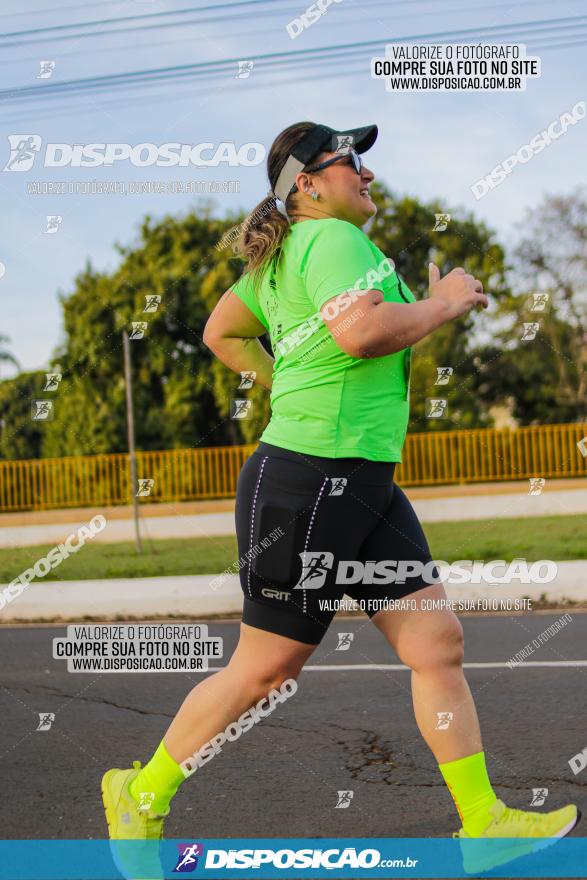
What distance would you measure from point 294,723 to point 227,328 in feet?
7.05

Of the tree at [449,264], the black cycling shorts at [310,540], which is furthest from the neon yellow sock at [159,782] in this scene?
the tree at [449,264]

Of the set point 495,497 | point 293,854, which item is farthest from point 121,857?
point 495,497

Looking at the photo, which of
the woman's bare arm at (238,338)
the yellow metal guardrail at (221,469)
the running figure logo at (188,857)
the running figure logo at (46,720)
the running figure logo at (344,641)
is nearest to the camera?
the running figure logo at (188,857)

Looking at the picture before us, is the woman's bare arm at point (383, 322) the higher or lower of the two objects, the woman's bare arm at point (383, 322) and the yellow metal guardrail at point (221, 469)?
the higher

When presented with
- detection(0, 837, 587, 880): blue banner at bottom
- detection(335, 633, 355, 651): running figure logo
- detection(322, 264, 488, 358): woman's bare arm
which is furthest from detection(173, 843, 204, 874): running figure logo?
detection(335, 633, 355, 651): running figure logo

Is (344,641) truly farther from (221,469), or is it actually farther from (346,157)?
(221,469)

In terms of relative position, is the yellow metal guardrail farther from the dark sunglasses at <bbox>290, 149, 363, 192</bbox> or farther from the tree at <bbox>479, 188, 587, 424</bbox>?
the dark sunglasses at <bbox>290, 149, 363, 192</bbox>

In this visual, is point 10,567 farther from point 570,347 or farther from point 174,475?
point 570,347

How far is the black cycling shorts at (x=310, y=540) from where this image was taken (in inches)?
99.0

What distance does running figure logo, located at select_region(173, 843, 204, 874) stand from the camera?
9.07 feet

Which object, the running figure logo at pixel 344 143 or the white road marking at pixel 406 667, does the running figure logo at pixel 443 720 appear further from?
the white road marking at pixel 406 667

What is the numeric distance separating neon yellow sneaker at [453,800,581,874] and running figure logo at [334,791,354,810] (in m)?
0.67

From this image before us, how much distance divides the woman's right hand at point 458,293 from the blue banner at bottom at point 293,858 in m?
1.28

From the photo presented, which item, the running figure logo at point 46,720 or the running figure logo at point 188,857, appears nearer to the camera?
the running figure logo at point 188,857
